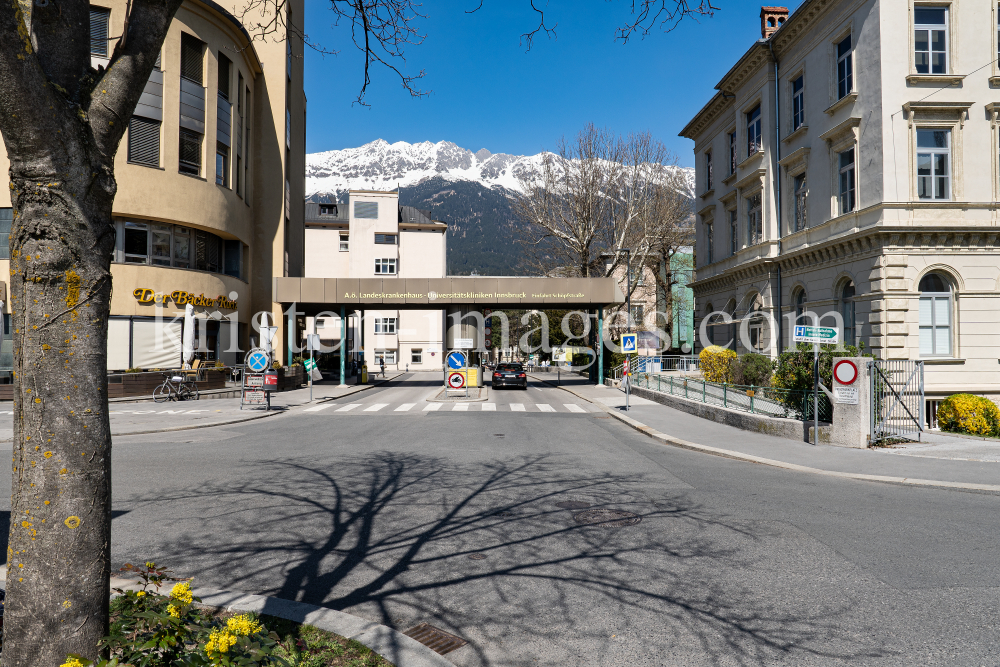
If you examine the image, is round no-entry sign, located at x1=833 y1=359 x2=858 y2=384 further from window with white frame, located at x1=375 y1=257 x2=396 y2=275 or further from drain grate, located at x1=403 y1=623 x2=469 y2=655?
window with white frame, located at x1=375 y1=257 x2=396 y2=275

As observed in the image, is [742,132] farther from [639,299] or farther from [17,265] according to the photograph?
[17,265]

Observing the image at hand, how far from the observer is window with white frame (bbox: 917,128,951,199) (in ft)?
64.4

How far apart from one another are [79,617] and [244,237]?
3339 centimetres

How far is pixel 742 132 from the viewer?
3095 centimetres

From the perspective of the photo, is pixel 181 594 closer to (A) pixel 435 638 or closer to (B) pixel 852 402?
(A) pixel 435 638

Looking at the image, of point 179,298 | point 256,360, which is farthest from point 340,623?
point 179,298

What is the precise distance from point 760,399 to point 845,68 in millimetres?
14710

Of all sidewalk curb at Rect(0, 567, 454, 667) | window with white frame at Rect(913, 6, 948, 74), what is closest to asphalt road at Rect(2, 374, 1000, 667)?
sidewalk curb at Rect(0, 567, 454, 667)

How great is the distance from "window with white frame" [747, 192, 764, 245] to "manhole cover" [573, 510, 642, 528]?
83.0 feet

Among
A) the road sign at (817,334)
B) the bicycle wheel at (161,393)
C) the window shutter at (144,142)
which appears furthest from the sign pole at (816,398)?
the window shutter at (144,142)

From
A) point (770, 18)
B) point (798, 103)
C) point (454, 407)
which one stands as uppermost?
point (770, 18)

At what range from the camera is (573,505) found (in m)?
7.49

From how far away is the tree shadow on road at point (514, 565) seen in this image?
405cm

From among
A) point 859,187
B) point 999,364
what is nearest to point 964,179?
point 859,187
